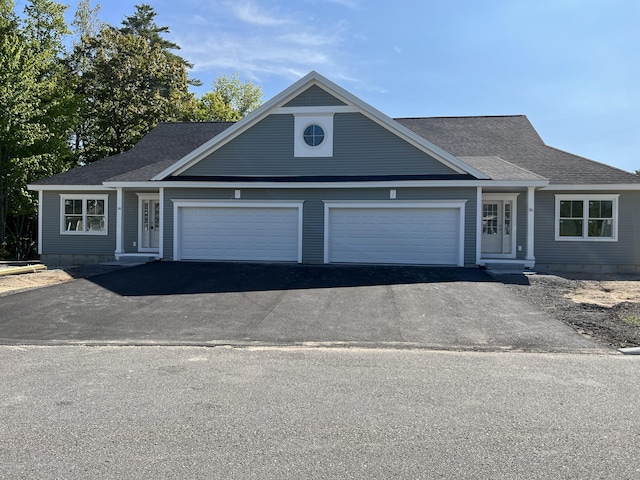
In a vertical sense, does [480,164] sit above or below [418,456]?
above

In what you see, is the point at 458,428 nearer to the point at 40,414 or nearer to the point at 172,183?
the point at 40,414

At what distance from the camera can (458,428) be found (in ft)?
13.7

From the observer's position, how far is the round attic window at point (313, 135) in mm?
16719

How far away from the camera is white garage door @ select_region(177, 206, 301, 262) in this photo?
1659cm

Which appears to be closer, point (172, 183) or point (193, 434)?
point (193, 434)

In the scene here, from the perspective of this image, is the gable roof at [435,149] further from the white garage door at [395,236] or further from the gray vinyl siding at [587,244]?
the white garage door at [395,236]

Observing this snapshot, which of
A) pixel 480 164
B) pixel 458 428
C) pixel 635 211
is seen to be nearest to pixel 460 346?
pixel 458 428

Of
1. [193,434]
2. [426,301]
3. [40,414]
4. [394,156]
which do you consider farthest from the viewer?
[394,156]

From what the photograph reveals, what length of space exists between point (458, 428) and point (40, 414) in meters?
3.66

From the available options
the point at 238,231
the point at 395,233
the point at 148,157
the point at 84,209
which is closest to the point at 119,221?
the point at 84,209

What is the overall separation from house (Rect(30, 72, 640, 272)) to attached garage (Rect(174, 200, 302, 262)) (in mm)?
34

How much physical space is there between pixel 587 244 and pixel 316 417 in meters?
15.2

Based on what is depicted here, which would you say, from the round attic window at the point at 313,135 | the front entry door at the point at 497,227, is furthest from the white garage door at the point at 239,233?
the front entry door at the point at 497,227

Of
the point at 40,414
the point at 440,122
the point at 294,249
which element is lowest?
the point at 40,414
